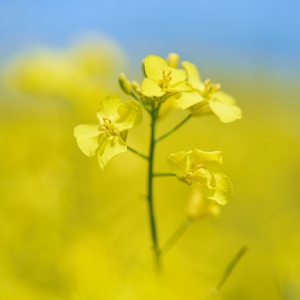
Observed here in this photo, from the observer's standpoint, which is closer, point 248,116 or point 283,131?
point 283,131

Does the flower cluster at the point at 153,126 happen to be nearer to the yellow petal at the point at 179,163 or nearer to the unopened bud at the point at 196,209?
the yellow petal at the point at 179,163

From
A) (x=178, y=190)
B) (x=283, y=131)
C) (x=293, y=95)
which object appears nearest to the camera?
(x=178, y=190)

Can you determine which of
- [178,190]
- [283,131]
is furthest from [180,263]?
[283,131]

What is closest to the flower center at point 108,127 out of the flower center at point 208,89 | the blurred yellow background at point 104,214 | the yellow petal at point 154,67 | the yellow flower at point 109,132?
the yellow flower at point 109,132

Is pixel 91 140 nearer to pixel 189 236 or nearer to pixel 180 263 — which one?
pixel 180 263

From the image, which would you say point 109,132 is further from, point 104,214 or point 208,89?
point 104,214

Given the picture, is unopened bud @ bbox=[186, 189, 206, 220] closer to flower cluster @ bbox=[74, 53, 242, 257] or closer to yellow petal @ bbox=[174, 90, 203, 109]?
flower cluster @ bbox=[74, 53, 242, 257]

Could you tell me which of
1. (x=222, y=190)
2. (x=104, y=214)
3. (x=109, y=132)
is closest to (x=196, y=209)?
(x=222, y=190)
